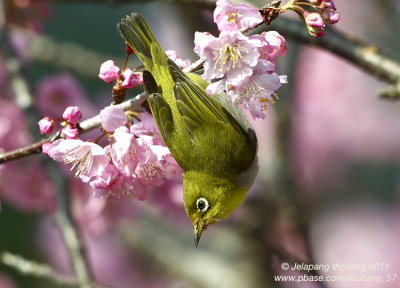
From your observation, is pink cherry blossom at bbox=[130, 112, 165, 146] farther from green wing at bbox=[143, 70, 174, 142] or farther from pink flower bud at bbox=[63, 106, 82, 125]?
pink flower bud at bbox=[63, 106, 82, 125]

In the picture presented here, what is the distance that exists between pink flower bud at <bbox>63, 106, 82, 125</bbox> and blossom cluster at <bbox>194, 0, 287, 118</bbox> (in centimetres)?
43

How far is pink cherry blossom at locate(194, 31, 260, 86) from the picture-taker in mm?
2078

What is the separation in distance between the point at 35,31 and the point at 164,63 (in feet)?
5.91

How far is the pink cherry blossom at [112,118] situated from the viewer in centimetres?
215

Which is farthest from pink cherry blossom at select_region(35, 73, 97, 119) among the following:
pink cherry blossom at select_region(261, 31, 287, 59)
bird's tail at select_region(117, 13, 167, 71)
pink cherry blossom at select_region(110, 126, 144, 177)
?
pink cherry blossom at select_region(261, 31, 287, 59)

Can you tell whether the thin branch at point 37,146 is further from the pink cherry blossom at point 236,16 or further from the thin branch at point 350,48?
the thin branch at point 350,48

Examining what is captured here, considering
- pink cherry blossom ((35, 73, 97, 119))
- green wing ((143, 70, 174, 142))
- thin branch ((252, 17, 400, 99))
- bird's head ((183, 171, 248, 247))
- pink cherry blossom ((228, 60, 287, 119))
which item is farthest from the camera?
pink cherry blossom ((35, 73, 97, 119))

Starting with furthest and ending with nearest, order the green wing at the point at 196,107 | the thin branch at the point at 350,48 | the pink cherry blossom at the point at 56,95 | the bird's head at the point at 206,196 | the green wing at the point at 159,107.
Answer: the pink cherry blossom at the point at 56,95, the thin branch at the point at 350,48, the bird's head at the point at 206,196, the green wing at the point at 196,107, the green wing at the point at 159,107

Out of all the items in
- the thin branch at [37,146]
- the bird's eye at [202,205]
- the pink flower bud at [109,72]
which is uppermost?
the pink flower bud at [109,72]

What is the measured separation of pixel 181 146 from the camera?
2.62 m

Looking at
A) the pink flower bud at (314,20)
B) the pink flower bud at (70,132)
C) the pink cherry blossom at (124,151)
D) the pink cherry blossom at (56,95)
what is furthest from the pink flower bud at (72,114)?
the pink cherry blossom at (56,95)

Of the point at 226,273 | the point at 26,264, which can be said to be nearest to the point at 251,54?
the point at 26,264

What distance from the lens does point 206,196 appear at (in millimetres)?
2705

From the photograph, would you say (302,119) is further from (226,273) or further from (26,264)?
(26,264)
